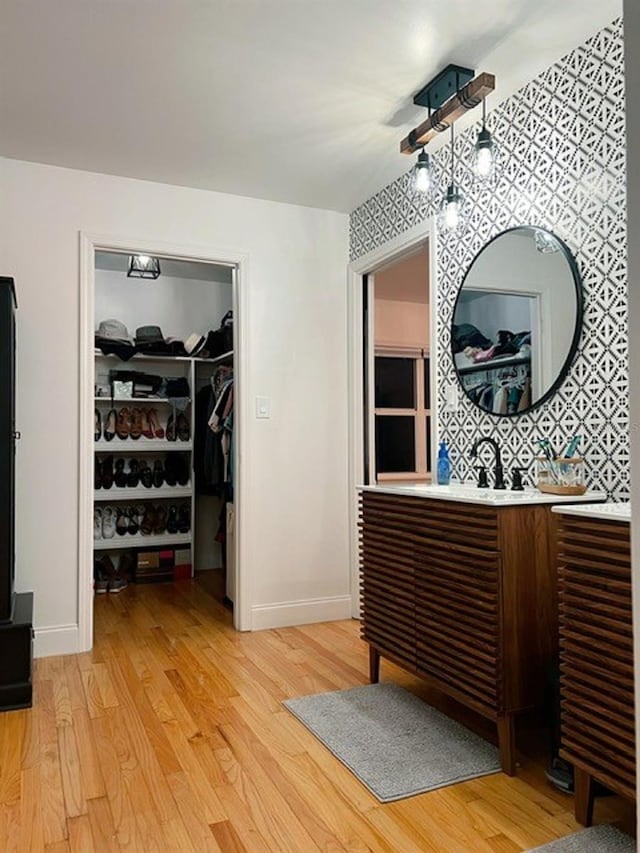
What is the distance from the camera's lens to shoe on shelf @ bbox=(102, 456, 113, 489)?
15.9ft

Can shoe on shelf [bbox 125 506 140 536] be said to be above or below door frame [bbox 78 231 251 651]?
below

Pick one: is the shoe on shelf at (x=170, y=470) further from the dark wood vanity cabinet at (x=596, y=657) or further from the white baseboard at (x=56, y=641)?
the dark wood vanity cabinet at (x=596, y=657)

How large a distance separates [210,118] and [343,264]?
1.37 meters

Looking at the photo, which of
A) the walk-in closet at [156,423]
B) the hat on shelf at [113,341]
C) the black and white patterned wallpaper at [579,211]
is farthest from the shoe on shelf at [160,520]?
the black and white patterned wallpaper at [579,211]

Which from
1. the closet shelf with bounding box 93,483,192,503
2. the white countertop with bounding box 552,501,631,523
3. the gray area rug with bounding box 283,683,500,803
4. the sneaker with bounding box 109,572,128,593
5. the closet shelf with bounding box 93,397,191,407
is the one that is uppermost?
the closet shelf with bounding box 93,397,191,407

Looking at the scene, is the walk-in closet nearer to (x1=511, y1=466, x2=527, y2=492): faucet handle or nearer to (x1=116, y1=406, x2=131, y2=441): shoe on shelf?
(x1=116, y1=406, x2=131, y2=441): shoe on shelf

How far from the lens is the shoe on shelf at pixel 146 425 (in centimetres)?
500

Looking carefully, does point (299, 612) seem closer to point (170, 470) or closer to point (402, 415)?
point (170, 470)

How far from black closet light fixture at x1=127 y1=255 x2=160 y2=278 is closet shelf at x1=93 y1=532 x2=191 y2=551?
2077 mm

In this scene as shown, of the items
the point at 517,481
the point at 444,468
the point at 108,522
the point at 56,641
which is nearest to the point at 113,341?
the point at 108,522

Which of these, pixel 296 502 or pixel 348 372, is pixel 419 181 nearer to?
pixel 348 372

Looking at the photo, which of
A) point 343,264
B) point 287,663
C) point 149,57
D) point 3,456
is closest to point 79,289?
point 3,456

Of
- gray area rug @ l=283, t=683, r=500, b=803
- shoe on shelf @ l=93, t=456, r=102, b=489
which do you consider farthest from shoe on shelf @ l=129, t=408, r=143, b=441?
gray area rug @ l=283, t=683, r=500, b=803

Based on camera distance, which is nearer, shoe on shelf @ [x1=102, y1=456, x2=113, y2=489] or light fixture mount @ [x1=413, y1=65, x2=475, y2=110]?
light fixture mount @ [x1=413, y1=65, x2=475, y2=110]
